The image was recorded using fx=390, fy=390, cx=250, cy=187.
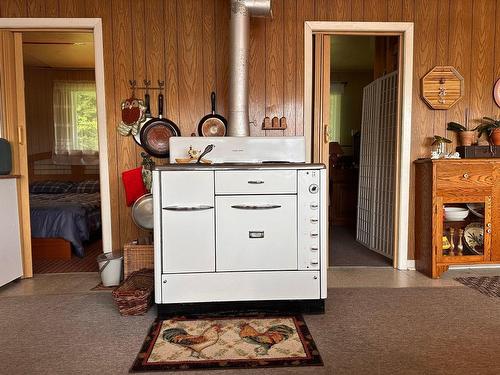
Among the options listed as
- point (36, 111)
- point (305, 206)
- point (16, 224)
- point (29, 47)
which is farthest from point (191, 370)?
point (36, 111)

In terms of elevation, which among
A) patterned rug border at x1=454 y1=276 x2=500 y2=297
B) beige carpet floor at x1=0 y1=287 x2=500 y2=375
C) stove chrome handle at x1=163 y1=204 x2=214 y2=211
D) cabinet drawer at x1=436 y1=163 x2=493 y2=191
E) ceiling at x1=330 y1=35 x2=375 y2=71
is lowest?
patterned rug border at x1=454 y1=276 x2=500 y2=297

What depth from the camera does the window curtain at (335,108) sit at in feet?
21.7

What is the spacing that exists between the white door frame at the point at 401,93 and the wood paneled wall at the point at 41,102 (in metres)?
4.51

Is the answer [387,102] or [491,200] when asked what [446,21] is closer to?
[387,102]

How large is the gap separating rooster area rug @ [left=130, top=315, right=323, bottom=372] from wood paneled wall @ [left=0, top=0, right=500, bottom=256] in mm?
1386

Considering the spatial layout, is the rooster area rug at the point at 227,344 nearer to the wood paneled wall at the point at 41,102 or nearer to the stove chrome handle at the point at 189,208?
the stove chrome handle at the point at 189,208

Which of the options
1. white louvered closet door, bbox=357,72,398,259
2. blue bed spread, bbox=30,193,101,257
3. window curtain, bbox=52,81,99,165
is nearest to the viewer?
white louvered closet door, bbox=357,72,398,259

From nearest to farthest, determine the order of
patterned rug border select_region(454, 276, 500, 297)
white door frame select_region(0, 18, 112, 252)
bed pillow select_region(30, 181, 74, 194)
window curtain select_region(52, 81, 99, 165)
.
Answer: patterned rug border select_region(454, 276, 500, 297)
white door frame select_region(0, 18, 112, 252)
bed pillow select_region(30, 181, 74, 194)
window curtain select_region(52, 81, 99, 165)

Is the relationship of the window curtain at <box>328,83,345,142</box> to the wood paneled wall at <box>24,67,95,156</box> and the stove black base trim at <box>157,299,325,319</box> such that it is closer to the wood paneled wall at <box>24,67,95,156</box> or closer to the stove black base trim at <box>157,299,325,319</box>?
the wood paneled wall at <box>24,67,95,156</box>

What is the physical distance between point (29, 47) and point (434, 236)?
5352 millimetres

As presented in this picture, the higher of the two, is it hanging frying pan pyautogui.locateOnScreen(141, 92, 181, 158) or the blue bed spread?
hanging frying pan pyautogui.locateOnScreen(141, 92, 181, 158)

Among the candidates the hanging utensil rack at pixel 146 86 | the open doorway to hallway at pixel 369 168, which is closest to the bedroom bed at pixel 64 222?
the hanging utensil rack at pixel 146 86

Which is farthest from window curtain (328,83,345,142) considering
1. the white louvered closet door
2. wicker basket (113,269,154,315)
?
wicker basket (113,269,154,315)

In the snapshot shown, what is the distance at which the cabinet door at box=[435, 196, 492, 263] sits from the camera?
3105mm
